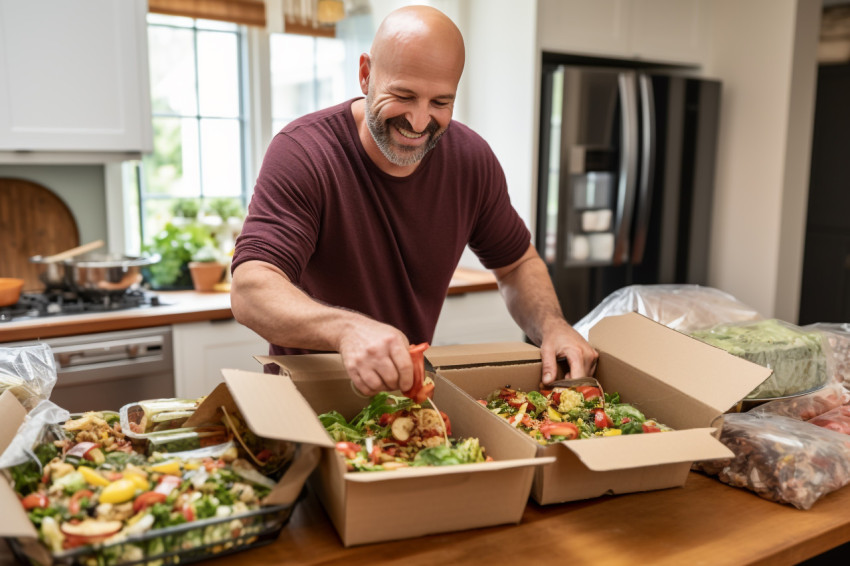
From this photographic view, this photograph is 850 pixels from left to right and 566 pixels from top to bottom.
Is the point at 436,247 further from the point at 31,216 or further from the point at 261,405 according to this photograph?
the point at 31,216

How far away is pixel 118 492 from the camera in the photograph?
37.3 inches

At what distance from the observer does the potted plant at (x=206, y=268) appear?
10.1ft

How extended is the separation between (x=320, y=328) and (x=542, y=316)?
686 mm

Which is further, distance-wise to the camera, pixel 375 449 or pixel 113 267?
pixel 113 267

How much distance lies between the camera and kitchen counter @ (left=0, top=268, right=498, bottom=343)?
96.0 inches

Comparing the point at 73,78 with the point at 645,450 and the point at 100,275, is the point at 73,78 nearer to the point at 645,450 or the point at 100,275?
the point at 100,275

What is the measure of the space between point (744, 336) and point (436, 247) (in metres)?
0.74

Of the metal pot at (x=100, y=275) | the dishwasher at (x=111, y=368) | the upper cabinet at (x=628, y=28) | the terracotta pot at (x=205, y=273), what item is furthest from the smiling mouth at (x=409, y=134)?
the upper cabinet at (x=628, y=28)

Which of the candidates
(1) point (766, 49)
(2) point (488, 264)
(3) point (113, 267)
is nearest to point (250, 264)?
(2) point (488, 264)

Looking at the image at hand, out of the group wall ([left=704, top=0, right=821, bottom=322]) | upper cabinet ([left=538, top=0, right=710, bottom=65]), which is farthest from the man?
wall ([left=704, top=0, right=821, bottom=322])

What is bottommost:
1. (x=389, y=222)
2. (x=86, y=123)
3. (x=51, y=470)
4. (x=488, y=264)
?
(x=51, y=470)

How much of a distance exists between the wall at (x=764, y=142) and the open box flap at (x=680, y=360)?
96.1 inches

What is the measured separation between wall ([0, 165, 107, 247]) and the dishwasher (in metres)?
0.83

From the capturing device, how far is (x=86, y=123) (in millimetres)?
2848
